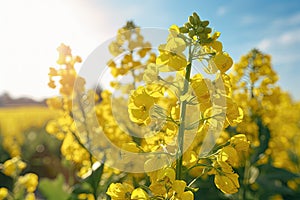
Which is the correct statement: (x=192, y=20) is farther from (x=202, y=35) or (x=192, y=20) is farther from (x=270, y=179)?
(x=270, y=179)

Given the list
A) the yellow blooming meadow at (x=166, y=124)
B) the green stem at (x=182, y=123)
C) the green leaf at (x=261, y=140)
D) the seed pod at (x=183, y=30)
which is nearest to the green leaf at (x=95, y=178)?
the yellow blooming meadow at (x=166, y=124)

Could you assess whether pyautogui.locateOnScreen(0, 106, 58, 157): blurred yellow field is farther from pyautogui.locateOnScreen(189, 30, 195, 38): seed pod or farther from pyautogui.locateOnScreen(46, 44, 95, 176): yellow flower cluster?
pyautogui.locateOnScreen(189, 30, 195, 38): seed pod

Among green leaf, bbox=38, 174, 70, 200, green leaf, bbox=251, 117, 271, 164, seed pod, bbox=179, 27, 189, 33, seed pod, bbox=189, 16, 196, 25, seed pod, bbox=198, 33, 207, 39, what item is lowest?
green leaf, bbox=38, 174, 70, 200

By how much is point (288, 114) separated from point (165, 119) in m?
6.53

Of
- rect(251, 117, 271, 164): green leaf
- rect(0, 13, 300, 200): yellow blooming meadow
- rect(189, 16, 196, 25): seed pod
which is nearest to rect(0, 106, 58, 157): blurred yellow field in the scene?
rect(0, 13, 300, 200): yellow blooming meadow

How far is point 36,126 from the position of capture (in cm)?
1827

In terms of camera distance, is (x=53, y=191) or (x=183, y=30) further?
(x=53, y=191)

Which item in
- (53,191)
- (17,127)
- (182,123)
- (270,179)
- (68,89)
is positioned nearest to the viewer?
(182,123)

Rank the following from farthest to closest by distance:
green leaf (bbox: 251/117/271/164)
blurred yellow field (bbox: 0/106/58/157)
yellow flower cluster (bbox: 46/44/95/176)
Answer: blurred yellow field (bbox: 0/106/58/157) < green leaf (bbox: 251/117/271/164) < yellow flower cluster (bbox: 46/44/95/176)

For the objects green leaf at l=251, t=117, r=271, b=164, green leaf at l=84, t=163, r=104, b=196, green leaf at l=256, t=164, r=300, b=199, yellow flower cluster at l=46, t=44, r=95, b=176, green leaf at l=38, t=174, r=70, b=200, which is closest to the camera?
green leaf at l=84, t=163, r=104, b=196

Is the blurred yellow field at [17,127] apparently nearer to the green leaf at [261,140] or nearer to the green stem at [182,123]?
the green leaf at [261,140]

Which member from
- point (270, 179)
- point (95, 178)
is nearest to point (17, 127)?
point (270, 179)

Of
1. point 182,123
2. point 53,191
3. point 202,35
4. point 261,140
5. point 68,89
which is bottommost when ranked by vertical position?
point 53,191

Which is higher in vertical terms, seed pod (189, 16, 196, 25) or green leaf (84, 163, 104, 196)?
seed pod (189, 16, 196, 25)
